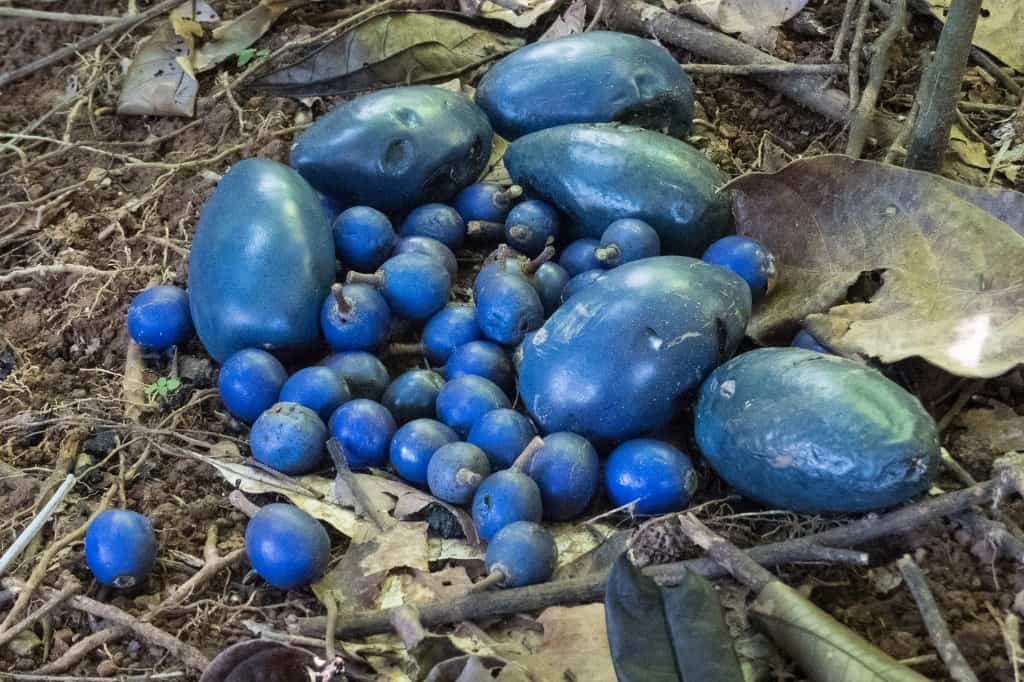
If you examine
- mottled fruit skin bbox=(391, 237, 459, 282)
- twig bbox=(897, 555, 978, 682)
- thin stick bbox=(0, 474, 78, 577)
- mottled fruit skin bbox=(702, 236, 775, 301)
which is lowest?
thin stick bbox=(0, 474, 78, 577)

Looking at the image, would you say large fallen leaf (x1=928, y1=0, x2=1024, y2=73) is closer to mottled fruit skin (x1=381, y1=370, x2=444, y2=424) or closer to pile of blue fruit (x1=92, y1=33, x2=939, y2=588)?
pile of blue fruit (x1=92, y1=33, x2=939, y2=588)

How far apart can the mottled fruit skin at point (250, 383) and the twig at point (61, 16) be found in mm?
1606

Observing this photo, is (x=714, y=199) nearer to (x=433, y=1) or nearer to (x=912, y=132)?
(x=912, y=132)

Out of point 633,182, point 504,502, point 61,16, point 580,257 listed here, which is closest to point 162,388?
point 504,502

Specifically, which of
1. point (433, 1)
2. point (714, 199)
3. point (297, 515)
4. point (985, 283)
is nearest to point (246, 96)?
point (433, 1)

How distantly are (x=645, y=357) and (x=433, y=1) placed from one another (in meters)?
1.70

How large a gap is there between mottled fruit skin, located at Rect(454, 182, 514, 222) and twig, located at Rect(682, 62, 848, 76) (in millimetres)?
706

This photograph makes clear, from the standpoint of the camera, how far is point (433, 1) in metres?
3.21

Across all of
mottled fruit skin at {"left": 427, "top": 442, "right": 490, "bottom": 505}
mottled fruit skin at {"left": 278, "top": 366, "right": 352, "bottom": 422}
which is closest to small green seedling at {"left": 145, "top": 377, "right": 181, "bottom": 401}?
mottled fruit skin at {"left": 278, "top": 366, "right": 352, "bottom": 422}

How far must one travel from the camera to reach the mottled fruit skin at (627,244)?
7.32 feet

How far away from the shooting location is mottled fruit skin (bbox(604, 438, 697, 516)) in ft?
6.22

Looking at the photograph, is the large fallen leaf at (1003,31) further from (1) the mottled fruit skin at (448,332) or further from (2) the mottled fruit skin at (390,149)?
(1) the mottled fruit skin at (448,332)

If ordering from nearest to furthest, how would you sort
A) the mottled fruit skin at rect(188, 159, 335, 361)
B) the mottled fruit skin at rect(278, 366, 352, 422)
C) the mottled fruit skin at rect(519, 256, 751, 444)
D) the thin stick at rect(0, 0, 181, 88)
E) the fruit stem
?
the mottled fruit skin at rect(519, 256, 751, 444)
the mottled fruit skin at rect(278, 366, 352, 422)
the mottled fruit skin at rect(188, 159, 335, 361)
the fruit stem
the thin stick at rect(0, 0, 181, 88)

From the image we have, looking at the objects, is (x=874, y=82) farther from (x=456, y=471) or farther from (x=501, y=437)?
(x=456, y=471)
